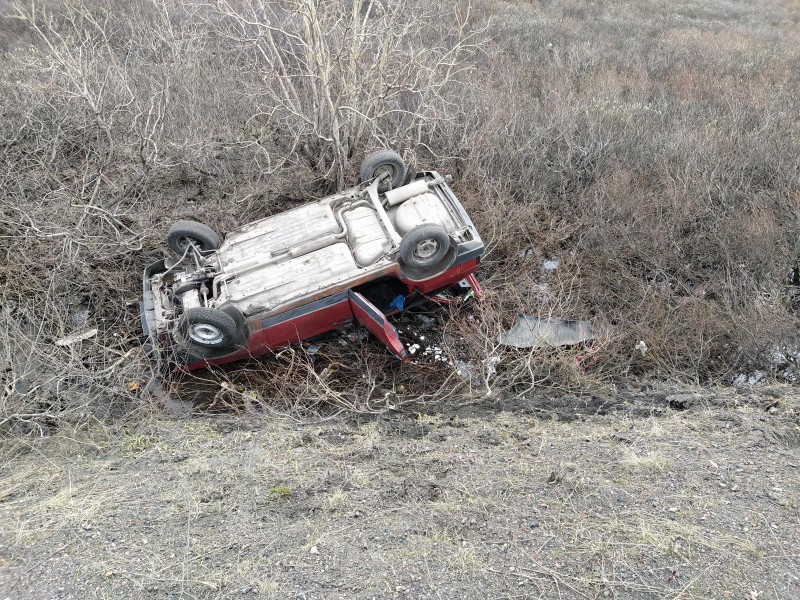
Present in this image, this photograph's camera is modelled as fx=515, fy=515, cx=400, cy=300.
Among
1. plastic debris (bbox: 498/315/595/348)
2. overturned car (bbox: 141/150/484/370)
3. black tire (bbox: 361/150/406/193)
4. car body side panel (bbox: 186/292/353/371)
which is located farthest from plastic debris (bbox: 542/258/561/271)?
car body side panel (bbox: 186/292/353/371)

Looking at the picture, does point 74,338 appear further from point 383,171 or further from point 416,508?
point 416,508

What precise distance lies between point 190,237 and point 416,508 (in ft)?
12.1

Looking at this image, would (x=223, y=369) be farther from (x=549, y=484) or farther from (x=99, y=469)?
(x=549, y=484)

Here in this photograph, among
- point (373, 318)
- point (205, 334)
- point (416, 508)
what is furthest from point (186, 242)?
point (416, 508)

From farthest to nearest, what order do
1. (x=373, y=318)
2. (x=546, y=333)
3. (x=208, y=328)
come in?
(x=546, y=333) < (x=373, y=318) < (x=208, y=328)

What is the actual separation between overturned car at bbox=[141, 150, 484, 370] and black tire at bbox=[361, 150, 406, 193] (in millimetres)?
265

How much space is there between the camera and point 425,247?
4867mm

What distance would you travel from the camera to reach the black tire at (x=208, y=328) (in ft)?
14.9

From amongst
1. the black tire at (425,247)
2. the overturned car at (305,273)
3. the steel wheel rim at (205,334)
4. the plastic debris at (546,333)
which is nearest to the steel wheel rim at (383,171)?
the overturned car at (305,273)

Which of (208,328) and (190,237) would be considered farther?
(190,237)

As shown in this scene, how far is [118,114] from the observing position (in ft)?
26.2

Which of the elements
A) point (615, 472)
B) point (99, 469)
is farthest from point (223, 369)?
point (615, 472)

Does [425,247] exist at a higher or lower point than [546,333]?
higher

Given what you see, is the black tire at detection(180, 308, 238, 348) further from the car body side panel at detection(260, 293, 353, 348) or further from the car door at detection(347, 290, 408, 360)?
the car door at detection(347, 290, 408, 360)
